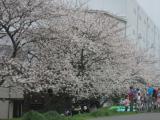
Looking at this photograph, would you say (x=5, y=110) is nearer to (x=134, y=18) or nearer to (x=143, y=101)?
(x=143, y=101)

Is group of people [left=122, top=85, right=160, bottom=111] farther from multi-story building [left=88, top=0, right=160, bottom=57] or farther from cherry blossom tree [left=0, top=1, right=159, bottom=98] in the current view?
multi-story building [left=88, top=0, right=160, bottom=57]

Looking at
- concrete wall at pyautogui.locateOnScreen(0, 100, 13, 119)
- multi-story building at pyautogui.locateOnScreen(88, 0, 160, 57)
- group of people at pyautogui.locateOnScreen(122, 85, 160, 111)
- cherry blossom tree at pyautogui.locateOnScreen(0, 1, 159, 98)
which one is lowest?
concrete wall at pyautogui.locateOnScreen(0, 100, 13, 119)

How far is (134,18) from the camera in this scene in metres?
67.2

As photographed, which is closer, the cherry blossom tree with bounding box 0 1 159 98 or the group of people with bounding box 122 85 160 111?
the cherry blossom tree with bounding box 0 1 159 98

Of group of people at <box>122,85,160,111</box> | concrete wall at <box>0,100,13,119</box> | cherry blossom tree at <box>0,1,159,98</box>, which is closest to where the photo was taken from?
cherry blossom tree at <box>0,1,159,98</box>

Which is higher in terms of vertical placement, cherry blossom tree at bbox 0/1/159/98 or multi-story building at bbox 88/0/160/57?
multi-story building at bbox 88/0/160/57

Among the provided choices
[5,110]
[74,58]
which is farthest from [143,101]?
[5,110]

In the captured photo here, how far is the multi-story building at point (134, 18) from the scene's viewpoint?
186 feet

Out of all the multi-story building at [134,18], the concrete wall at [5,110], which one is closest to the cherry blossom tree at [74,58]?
the concrete wall at [5,110]

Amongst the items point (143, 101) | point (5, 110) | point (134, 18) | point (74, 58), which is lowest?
point (5, 110)

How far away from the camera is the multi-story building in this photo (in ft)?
186

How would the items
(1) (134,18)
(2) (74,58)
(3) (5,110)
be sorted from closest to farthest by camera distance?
(2) (74,58) < (3) (5,110) < (1) (134,18)

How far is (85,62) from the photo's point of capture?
2609 centimetres

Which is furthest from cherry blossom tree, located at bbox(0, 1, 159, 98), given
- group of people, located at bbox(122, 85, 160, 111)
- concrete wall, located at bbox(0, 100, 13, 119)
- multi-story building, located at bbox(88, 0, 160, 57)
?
multi-story building, located at bbox(88, 0, 160, 57)
